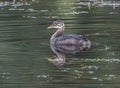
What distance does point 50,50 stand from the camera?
59.5 feet

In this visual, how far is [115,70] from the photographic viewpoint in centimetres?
1491

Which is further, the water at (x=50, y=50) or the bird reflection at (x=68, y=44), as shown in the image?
the bird reflection at (x=68, y=44)

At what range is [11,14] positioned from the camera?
2572 cm

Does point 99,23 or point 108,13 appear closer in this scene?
point 99,23

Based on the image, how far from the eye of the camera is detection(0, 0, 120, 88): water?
47.0 feet

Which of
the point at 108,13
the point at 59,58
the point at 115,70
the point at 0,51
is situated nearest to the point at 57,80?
the point at 115,70

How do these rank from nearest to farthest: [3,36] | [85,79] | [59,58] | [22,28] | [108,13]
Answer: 1. [85,79]
2. [59,58]
3. [3,36]
4. [22,28]
5. [108,13]

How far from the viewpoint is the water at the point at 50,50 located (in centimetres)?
1433

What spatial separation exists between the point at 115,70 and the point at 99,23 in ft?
24.3

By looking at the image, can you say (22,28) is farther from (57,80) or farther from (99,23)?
A: (57,80)

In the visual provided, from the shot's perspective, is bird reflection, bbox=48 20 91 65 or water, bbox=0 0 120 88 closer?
water, bbox=0 0 120 88

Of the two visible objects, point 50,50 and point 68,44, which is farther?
point 68,44

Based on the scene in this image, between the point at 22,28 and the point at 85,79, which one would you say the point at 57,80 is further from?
the point at 22,28

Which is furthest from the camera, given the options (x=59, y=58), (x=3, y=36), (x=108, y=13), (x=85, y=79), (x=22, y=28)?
(x=108, y=13)
